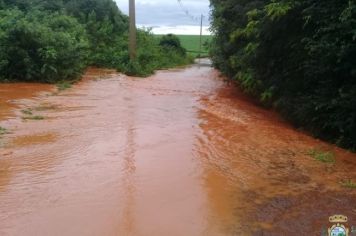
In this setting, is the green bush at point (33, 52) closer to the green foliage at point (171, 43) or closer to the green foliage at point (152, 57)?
the green foliage at point (152, 57)

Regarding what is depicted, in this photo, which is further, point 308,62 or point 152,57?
point 152,57

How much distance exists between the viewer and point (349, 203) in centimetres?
610

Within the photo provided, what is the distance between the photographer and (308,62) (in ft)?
33.9

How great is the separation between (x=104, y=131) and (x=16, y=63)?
27.9 feet

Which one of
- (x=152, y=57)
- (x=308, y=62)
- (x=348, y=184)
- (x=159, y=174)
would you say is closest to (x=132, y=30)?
(x=152, y=57)

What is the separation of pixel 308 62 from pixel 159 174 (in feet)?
16.4

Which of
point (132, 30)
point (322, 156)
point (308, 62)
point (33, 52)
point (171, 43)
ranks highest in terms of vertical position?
point (132, 30)

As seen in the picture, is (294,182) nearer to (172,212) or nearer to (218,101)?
(172,212)

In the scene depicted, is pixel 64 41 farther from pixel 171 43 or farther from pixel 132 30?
pixel 171 43

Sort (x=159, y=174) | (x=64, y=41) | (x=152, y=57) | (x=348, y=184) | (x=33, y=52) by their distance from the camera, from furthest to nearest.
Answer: (x=152, y=57) < (x=64, y=41) < (x=33, y=52) < (x=159, y=174) < (x=348, y=184)

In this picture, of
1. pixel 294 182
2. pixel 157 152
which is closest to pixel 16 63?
pixel 157 152

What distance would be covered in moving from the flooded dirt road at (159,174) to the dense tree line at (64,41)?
450cm

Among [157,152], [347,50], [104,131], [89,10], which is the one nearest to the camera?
[157,152]

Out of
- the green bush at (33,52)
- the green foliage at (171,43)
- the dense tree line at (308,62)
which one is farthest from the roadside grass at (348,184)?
the green foliage at (171,43)
